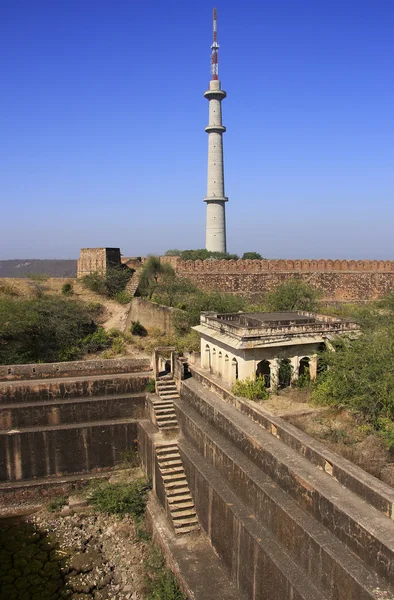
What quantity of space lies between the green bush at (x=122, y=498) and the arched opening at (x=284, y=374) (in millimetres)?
3357

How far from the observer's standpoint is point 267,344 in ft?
29.2

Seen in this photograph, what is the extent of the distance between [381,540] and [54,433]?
749cm

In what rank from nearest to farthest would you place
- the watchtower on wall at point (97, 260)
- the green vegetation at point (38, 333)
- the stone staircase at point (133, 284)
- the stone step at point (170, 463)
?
1. the stone step at point (170, 463)
2. the green vegetation at point (38, 333)
3. the stone staircase at point (133, 284)
4. the watchtower on wall at point (97, 260)

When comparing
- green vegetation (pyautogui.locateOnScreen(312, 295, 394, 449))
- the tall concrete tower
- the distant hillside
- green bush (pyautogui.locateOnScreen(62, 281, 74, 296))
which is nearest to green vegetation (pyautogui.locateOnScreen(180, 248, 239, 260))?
the tall concrete tower

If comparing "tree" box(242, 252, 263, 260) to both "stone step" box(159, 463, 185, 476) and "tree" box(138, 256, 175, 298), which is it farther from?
"stone step" box(159, 463, 185, 476)

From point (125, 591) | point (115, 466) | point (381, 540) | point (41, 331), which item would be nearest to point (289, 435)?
point (381, 540)

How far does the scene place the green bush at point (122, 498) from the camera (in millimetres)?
9039

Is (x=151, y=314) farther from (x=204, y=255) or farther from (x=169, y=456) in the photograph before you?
(x=204, y=255)

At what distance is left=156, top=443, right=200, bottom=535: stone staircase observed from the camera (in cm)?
791

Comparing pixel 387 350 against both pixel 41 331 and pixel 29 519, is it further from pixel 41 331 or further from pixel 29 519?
pixel 41 331

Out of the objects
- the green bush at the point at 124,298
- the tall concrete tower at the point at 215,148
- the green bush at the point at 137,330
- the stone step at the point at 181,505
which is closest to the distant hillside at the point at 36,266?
the tall concrete tower at the point at 215,148

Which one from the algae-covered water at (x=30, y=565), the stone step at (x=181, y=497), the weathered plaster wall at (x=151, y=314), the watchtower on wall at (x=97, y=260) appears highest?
the watchtower on wall at (x=97, y=260)

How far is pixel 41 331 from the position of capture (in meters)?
14.2

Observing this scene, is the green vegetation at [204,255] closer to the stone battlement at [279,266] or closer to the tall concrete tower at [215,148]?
the tall concrete tower at [215,148]
